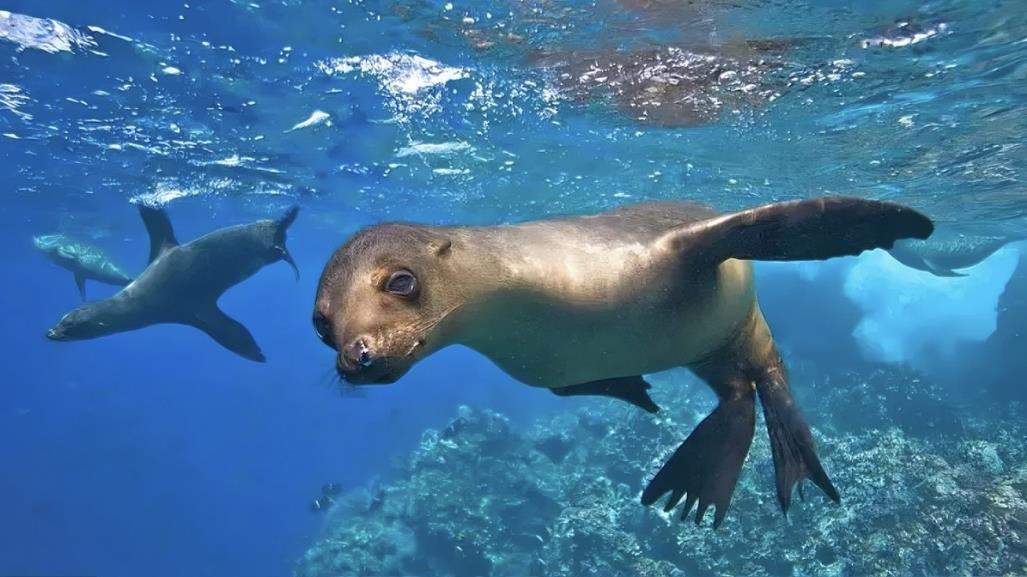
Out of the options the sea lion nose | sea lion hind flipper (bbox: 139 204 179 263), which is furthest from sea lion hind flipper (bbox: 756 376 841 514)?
sea lion hind flipper (bbox: 139 204 179 263)

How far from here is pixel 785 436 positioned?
4352mm

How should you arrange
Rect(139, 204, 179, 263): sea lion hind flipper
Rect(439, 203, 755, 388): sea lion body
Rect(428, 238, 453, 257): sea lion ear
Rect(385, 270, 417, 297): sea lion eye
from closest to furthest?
Rect(385, 270, 417, 297): sea lion eye < Rect(428, 238, 453, 257): sea lion ear < Rect(439, 203, 755, 388): sea lion body < Rect(139, 204, 179, 263): sea lion hind flipper

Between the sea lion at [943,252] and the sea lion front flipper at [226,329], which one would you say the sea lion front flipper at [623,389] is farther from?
the sea lion at [943,252]

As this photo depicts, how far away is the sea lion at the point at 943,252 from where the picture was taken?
18.9 metres

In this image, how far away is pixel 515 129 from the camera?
12.5 m

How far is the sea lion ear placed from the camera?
2.22m

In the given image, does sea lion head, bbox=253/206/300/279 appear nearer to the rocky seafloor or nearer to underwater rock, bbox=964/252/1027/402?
the rocky seafloor

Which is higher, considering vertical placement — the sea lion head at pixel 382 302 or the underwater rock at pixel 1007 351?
the sea lion head at pixel 382 302

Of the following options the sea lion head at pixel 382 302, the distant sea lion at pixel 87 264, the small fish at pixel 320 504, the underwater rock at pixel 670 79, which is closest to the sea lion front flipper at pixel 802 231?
the sea lion head at pixel 382 302

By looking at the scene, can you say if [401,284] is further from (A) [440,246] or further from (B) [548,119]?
(B) [548,119]

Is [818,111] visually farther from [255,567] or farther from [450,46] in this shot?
[255,567]

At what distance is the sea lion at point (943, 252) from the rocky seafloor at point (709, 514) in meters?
4.72

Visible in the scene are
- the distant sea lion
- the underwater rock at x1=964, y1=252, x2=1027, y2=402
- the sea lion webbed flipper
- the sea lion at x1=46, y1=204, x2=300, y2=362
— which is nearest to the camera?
the sea lion webbed flipper

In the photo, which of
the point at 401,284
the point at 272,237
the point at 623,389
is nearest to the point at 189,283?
the point at 272,237
